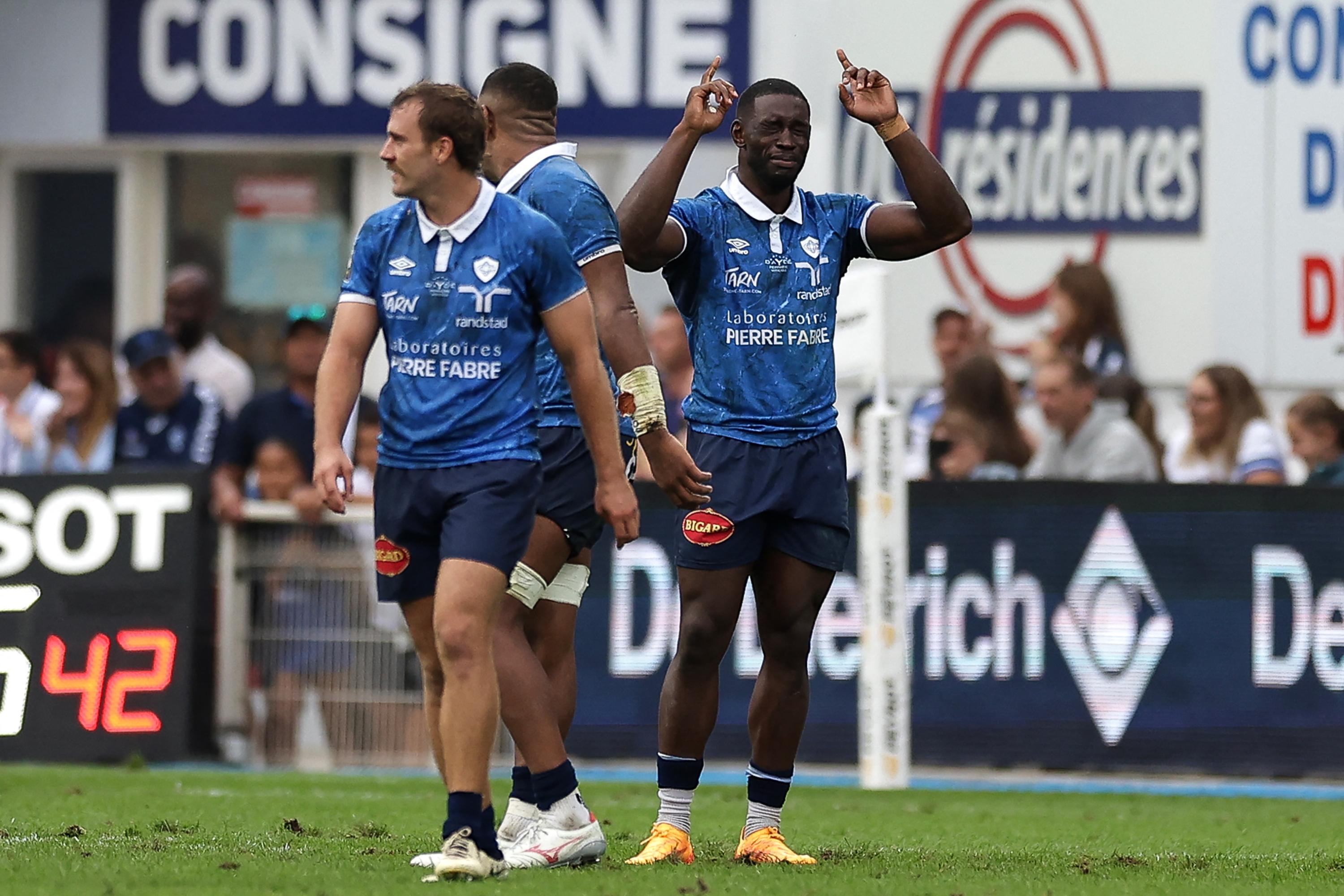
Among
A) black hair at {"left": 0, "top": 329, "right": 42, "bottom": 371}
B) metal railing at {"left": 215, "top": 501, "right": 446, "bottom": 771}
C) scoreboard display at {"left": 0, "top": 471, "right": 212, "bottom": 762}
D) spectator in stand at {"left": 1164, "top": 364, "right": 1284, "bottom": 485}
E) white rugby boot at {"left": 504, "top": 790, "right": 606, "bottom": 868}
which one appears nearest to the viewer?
white rugby boot at {"left": 504, "top": 790, "right": 606, "bottom": 868}

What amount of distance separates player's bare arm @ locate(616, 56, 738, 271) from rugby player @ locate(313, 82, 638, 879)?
1.86 feet

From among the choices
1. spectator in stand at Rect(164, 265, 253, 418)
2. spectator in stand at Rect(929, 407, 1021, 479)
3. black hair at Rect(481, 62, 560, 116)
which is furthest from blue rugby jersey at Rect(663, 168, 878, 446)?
spectator in stand at Rect(164, 265, 253, 418)

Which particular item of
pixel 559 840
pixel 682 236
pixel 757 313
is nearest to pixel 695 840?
pixel 559 840

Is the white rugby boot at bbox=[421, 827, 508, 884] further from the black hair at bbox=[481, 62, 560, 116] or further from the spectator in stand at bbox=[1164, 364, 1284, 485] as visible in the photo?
the spectator in stand at bbox=[1164, 364, 1284, 485]

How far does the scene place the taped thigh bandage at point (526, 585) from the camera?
6805 mm

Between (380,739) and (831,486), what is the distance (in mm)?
5745

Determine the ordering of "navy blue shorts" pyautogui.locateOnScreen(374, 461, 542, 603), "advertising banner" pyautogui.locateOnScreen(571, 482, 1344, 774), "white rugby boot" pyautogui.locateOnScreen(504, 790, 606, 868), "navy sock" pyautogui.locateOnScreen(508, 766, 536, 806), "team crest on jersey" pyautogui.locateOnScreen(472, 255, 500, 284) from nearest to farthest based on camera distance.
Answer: "navy blue shorts" pyautogui.locateOnScreen(374, 461, 542, 603)
"team crest on jersey" pyautogui.locateOnScreen(472, 255, 500, 284)
"white rugby boot" pyautogui.locateOnScreen(504, 790, 606, 868)
"navy sock" pyautogui.locateOnScreen(508, 766, 536, 806)
"advertising banner" pyautogui.locateOnScreen(571, 482, 1344, 774)

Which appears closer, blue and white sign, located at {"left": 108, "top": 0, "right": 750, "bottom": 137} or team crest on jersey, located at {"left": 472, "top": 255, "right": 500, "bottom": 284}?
team crest on jersey, located at {"left": 472, "top": 255, "right": 500, "bottom": 284}

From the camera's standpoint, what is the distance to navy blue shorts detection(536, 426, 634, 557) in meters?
6.88

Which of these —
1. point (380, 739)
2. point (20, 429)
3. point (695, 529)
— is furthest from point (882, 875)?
point (20, 429)

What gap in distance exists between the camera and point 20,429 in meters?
13.6

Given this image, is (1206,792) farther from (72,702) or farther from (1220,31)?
(1220,31)

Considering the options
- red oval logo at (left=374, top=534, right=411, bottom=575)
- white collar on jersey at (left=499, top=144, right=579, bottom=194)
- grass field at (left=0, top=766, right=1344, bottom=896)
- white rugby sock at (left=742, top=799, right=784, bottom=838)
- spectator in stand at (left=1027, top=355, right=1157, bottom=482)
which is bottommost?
grass field at (left=0, top=766, right=1344, bottom=896)

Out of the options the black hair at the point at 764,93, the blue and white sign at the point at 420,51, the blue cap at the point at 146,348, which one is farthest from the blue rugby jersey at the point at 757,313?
the blue and white sign at the point at 420,51
